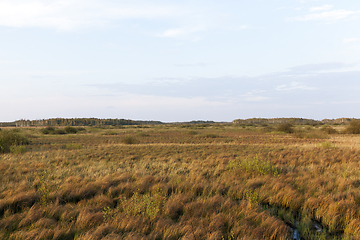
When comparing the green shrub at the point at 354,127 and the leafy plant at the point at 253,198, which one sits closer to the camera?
the leafy plant at the point at 253,198

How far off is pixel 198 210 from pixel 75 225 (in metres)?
2.51

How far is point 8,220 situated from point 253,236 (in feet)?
15.2

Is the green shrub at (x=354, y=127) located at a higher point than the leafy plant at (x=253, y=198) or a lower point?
higher

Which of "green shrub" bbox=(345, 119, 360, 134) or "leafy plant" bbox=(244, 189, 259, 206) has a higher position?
"green shrub" bbox=(345, 119, 360, 134)

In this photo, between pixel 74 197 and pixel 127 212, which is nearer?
pixel 127 212

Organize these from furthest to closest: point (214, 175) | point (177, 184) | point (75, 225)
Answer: point (214, 175) → point (177, 184) → point (75, 225)

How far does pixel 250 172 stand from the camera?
8.48m

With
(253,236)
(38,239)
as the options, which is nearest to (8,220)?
(38,239)

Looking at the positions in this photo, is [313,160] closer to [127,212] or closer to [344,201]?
[344,201]

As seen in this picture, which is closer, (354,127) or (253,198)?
(253,198)

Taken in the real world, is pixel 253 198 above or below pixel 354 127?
below

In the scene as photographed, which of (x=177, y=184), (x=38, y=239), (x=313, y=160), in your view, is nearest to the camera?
(x=38, y=239)

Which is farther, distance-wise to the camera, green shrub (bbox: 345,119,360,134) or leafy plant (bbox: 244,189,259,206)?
green shrub (bbox: 345,119,360,134)

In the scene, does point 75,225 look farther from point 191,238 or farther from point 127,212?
point 191,238
